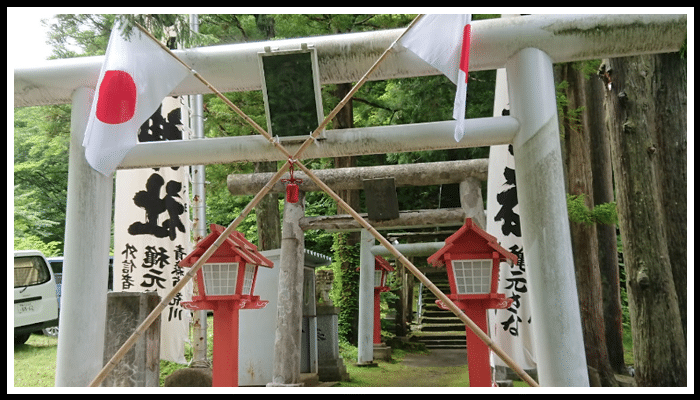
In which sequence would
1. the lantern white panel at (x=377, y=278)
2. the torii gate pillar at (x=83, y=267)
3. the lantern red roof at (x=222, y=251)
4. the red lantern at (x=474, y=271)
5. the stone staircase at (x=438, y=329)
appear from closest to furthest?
1. the red lantern at (x=474, y=271)
2. the torii gate pillar at (x=83, y=267)
3. the lantern red roof at (x=222, y=251)
4. the lantern white panel at (x=377, y=278)
5. the stone staircase at (x=438, y=329)

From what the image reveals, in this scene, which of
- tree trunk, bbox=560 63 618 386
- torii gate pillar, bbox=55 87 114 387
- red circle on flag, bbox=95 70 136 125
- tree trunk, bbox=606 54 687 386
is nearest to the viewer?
red circle on flag, bbox=95 70 136 125

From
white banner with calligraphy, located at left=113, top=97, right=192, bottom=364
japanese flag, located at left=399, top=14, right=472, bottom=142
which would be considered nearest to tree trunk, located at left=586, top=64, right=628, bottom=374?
japanese flag, located at left=399, top=14, right=472, bottom=142

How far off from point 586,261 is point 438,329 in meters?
12.1

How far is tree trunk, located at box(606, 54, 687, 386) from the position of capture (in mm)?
5398

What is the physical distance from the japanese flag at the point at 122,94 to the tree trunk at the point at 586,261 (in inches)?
208

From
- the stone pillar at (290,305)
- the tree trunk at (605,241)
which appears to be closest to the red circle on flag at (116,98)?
the stone pillar at (290,305)

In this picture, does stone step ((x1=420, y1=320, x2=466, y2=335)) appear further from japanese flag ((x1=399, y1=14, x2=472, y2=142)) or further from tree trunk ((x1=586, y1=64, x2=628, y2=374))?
japanese flag ((x1=399, y1=14, x2=472, y2=142))

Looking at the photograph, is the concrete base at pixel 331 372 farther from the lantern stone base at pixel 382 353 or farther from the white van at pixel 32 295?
the white van at pixel 32 295

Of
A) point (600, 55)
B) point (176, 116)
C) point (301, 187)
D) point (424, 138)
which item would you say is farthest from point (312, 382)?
point (600, 55)

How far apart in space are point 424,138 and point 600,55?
5.62ft

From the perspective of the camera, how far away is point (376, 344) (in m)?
14.6

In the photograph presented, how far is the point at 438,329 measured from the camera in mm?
19609

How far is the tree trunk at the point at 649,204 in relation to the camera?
17.7ft

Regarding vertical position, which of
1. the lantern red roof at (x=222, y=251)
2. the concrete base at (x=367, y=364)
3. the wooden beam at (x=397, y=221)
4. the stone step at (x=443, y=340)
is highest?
the wooden beam at (x=397, y=221)
